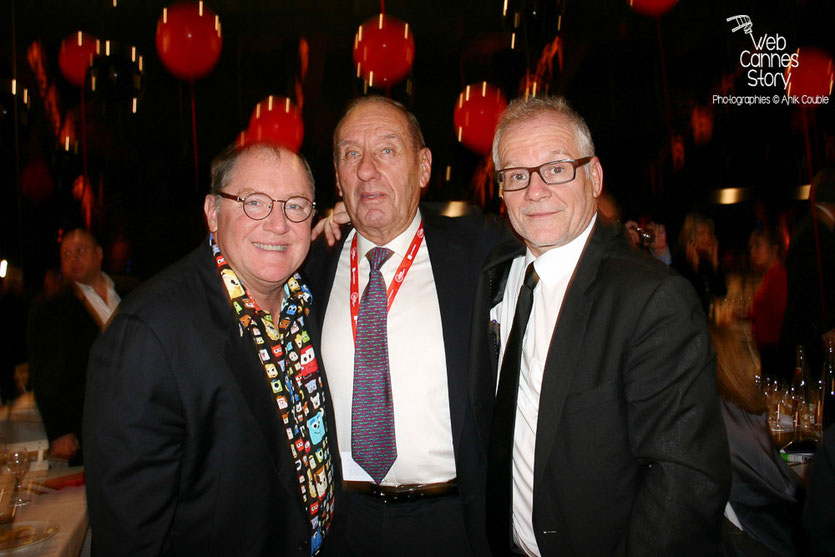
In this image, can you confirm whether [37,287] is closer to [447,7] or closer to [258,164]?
[447,7]

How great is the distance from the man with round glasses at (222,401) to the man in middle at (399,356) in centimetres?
17

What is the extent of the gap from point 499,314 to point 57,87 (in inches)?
301

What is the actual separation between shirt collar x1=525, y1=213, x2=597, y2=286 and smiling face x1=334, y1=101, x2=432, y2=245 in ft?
2.46

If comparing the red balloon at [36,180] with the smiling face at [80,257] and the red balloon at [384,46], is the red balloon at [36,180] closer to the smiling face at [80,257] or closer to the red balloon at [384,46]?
the smiling face at [80,257]

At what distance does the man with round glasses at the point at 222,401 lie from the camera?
4.76ft

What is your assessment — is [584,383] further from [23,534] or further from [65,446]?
[65,446]

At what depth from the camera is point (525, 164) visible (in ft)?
5.83

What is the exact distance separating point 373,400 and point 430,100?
7686mm

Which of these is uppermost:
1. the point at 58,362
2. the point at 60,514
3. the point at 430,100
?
the point at 430,100

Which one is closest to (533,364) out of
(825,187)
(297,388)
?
(297,388)

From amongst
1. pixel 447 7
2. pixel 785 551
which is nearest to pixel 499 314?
pixel 785 551

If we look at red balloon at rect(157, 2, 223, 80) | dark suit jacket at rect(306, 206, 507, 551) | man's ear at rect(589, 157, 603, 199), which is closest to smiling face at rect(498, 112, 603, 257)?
man's ear at rect(589, 157, 603, 199)

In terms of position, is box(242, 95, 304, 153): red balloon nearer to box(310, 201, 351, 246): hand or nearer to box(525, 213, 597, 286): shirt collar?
box(310, 201, 351, 246): hand

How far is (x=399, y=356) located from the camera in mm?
2076
